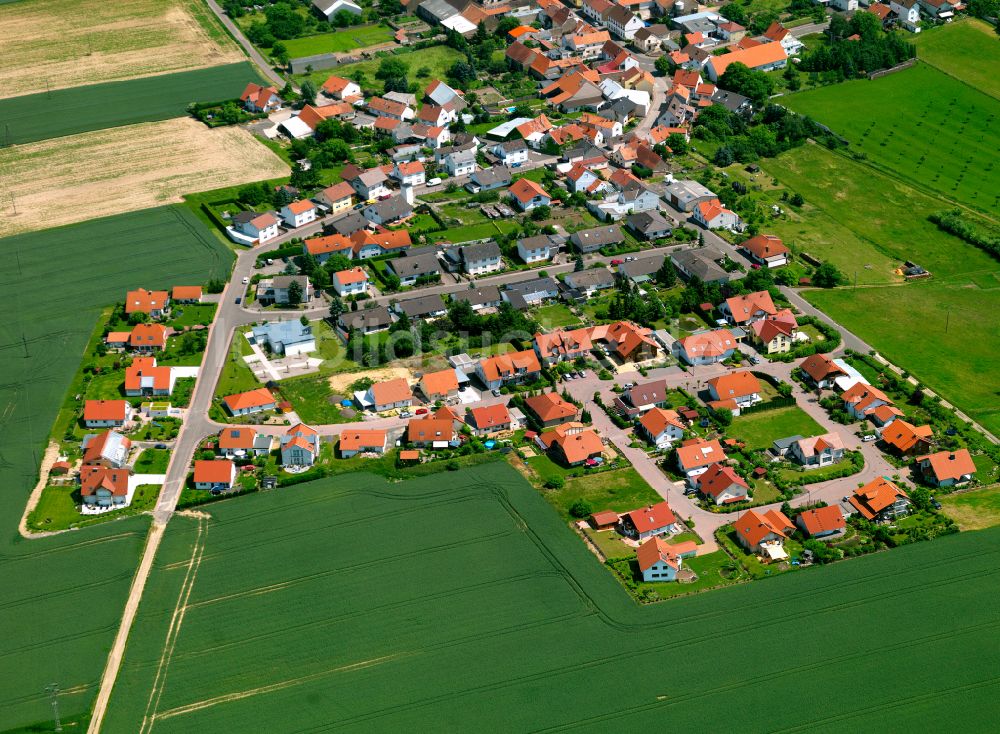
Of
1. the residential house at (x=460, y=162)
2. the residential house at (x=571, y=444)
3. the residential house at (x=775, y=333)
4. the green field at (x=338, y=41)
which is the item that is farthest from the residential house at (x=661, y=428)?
the green field at (x=338, y=41)

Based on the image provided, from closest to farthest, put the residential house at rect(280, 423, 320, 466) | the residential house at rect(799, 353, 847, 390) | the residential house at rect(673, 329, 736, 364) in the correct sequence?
the residential house at rect(280, 423, 320, 466), the residential house at rect(799, 353, 847, 390), the residential house at rect(673, 329, 736, 364)

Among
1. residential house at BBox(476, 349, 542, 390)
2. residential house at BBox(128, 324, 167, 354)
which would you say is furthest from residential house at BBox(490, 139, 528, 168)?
residential house at BBox(128, 324, 167, 354)

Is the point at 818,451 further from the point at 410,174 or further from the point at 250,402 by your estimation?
the point at 410,174

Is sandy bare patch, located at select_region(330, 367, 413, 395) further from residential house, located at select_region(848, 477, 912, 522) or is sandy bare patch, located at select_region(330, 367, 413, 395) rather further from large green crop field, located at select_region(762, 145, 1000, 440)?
large green crop field, located at select_region(762, 145, 1000, 440)

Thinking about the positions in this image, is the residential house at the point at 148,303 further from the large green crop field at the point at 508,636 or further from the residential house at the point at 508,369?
the residential house at the point at 508,369

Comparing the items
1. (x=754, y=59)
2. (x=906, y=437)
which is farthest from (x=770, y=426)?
(x=754, y=59)

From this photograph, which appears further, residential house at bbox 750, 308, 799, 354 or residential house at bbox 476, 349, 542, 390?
residential house at bbox 750, 308, 799, 354
